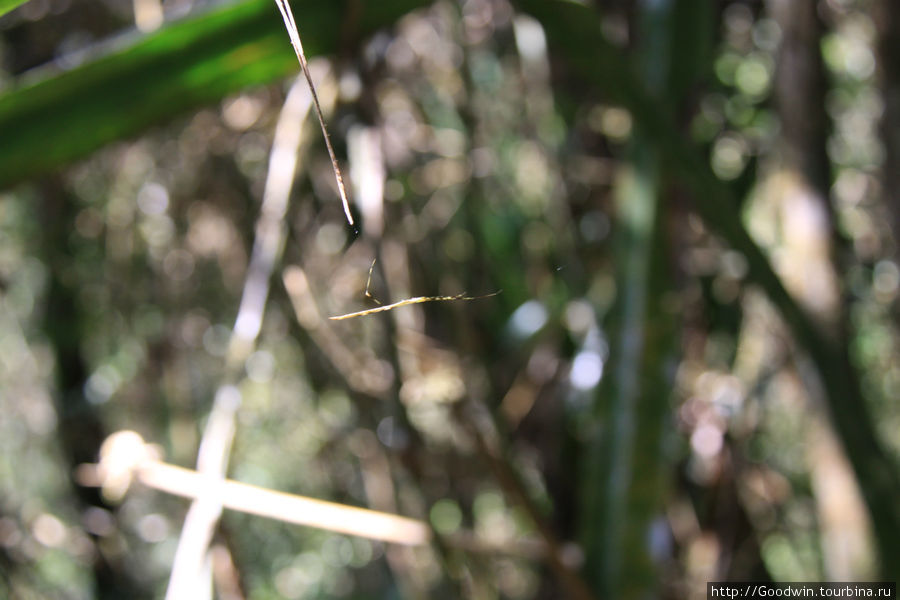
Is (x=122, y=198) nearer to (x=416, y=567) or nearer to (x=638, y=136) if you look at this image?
(x=416, y=567)

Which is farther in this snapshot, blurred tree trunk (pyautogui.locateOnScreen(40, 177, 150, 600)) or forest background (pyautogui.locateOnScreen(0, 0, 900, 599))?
blurred tree trunk (pyautogui.locateOnScreen(40, 177, 150, 600))

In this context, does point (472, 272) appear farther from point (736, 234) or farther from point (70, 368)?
point (70, 368)

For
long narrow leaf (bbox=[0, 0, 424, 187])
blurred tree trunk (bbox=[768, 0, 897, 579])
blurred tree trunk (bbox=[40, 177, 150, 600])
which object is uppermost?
long narrow leaf (bbox=[0, 0, 424, 187])

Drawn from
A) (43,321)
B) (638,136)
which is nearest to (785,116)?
(638,136)

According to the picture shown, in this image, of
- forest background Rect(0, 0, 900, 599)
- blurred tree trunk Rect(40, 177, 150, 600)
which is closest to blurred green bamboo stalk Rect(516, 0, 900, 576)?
forest background Rect(0, 0, 900, 599)

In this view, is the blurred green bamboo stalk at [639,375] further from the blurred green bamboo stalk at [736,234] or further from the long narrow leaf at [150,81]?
the long narrow leaf at [150,81]

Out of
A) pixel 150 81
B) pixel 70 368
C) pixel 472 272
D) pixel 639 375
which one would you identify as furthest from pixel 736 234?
pixel 70 368

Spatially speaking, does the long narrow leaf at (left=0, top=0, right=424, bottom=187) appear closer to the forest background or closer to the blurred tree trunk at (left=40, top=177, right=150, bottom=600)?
the forest background

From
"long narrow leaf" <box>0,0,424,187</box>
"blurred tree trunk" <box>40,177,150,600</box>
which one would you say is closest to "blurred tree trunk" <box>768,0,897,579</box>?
"long narrow leaf" <box>0,0,424,187</box>

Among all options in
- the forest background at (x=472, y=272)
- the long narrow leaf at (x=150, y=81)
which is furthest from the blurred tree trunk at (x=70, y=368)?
the long narrow leaf at (x=150, y=81)

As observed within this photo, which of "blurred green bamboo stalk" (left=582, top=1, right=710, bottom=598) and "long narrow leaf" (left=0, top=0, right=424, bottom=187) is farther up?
"long narrow leaf" (left=0, top=0, right=424, bottom=187)
